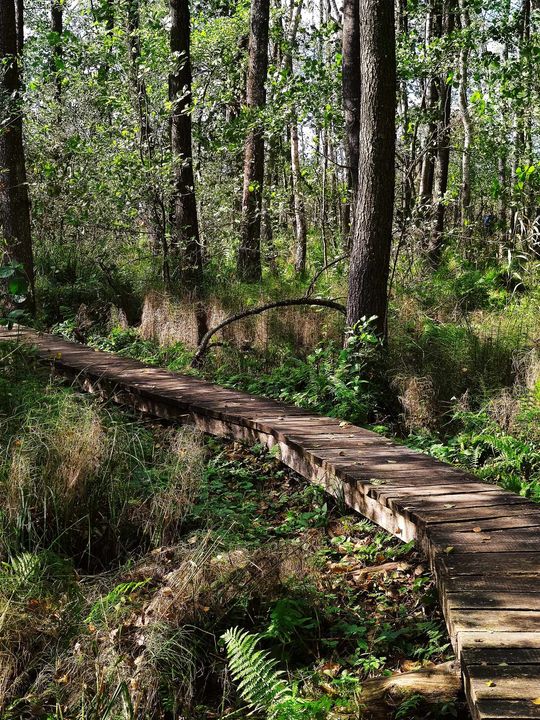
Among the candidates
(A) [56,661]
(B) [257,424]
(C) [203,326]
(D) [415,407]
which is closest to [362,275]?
(D) [415,407]

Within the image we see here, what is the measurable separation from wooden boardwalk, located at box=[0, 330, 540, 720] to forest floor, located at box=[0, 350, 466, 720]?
1.22 feet

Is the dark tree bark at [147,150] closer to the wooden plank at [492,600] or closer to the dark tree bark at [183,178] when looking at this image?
the dark tree bark at [183,178]

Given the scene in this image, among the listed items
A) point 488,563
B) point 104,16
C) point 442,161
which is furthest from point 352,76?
point 488,563

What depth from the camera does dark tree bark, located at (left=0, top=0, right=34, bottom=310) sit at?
1038 cm

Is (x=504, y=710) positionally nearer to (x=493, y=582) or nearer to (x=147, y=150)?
(x=493, y=582)

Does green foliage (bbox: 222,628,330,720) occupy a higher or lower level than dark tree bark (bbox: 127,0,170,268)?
lower

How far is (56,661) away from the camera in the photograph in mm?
3523

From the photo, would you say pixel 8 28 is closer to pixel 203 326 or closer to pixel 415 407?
pixel 203 326

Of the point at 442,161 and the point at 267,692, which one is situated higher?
the point at 442,161

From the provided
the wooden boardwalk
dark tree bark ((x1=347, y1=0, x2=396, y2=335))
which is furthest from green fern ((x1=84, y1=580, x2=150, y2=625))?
dark tree bark ((x1=347, y1=0, x2=396, y2=335))

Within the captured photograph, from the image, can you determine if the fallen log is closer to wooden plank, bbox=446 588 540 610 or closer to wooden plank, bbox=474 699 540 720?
wooden plank, bbox=446 588 540 610

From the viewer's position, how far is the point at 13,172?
10953 mm

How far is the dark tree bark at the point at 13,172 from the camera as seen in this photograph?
10.4 meters

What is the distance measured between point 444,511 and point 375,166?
13.1ft
